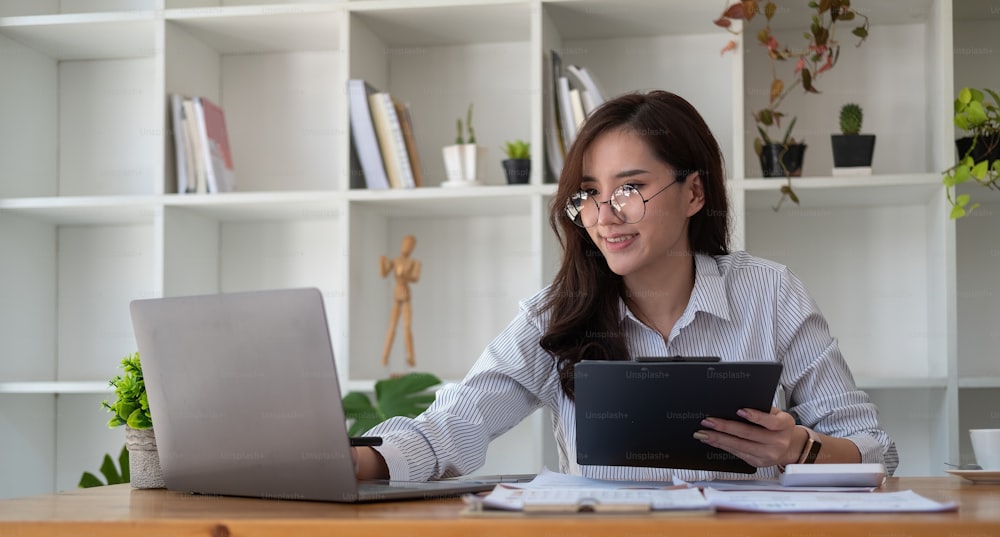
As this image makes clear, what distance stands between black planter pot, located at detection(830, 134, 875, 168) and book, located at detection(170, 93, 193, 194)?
1.74m

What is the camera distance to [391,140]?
2.83 meters

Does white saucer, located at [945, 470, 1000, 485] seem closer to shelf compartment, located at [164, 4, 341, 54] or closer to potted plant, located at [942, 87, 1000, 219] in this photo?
potted plant, located at [942, 87, 1000, 219]

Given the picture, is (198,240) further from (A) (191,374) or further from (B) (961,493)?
(B) (961,493)

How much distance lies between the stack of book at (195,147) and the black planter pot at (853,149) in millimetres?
1666

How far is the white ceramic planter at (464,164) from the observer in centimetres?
285

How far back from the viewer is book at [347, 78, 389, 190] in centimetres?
282

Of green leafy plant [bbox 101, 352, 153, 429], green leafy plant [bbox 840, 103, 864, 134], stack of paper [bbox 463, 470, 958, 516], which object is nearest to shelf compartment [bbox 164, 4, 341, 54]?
green leafy plant [bbox 840, 103, 864, 134]

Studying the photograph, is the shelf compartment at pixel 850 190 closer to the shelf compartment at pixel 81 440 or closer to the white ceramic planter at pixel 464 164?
the white ceramic planter at pixel 464 164

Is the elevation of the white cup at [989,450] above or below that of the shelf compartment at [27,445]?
above

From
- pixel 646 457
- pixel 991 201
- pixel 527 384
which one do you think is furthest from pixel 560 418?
pixel 991 201

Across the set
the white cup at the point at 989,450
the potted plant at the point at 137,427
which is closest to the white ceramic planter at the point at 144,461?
the potted plant at the point at 137,427

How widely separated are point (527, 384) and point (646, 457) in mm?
494

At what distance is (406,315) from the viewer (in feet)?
9.85

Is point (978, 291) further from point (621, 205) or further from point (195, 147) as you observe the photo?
point (195, 147)
